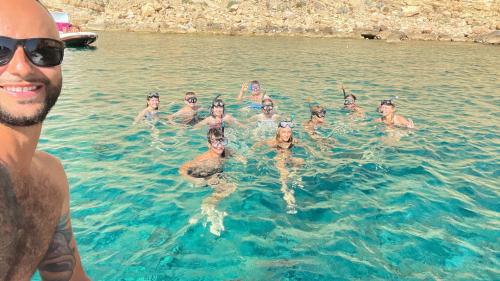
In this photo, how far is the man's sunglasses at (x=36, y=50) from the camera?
191cm

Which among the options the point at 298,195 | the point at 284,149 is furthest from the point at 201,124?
the point at 298,195

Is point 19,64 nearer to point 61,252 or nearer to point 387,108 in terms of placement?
point 61,252

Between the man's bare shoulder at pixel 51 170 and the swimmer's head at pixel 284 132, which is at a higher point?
the man's bare shoulder at pixel 51 170

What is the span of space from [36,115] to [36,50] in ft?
1.14

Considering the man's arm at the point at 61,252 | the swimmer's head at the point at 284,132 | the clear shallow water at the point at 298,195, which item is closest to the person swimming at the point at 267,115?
the clear shallow water at the point at 298,195

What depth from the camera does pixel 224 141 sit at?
8.77m

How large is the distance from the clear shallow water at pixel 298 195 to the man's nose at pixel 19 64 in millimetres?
4091

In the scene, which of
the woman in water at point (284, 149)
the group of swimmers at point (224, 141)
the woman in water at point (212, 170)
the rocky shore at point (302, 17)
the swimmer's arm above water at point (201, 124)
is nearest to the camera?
the group of swimmers at point (224, 141)

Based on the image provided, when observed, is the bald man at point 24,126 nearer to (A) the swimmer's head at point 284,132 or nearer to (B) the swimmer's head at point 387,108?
(A) the swimmer's head at point 284,132

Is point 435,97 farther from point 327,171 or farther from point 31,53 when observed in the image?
point 31,53

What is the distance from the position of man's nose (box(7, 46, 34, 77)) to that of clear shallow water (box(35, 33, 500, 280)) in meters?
4.09

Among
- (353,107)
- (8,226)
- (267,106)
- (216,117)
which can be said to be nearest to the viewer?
(8,226)

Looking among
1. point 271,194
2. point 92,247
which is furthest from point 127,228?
point 271,194

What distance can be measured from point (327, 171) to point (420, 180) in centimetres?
213
